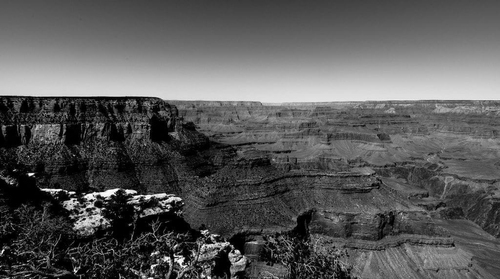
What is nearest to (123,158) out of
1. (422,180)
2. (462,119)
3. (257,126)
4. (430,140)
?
(422,180)

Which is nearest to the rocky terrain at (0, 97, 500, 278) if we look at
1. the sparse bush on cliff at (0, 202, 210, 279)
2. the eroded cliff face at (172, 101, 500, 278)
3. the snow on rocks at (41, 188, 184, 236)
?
the eroded cliff face at (172, 101, 500, 278)

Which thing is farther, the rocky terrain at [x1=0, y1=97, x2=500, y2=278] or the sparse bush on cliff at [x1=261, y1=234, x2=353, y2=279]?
the rocky terrain at [x1=0, y1=97, x2=500, y2=278]

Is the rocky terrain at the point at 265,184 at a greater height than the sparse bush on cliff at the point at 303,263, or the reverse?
the sparse bush on cliff at the point at 303,263

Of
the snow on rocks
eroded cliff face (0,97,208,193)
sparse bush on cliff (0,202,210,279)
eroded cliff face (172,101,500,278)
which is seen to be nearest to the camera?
sparse bush on cliff (0,202,210,279)

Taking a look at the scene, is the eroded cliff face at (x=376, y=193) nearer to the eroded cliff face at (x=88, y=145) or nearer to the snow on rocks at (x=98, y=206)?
the snow on rocks at (x=98, y=206)

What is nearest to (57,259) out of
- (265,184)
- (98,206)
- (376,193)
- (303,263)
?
(303,263)

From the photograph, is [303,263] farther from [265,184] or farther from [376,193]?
[376,193]

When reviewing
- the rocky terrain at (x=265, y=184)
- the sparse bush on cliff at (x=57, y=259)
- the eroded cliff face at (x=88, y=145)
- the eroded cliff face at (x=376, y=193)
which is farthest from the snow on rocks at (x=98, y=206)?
the eroded cliff face at (x=88, y=145)

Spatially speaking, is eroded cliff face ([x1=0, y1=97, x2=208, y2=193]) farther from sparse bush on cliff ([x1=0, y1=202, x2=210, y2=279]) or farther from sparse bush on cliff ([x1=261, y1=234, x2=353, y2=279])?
sparse bush on cliff ([x1=261, y1=234, x2=353, y2=279])

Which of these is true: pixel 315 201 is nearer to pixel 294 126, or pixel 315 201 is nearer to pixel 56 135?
pixel 56 135
